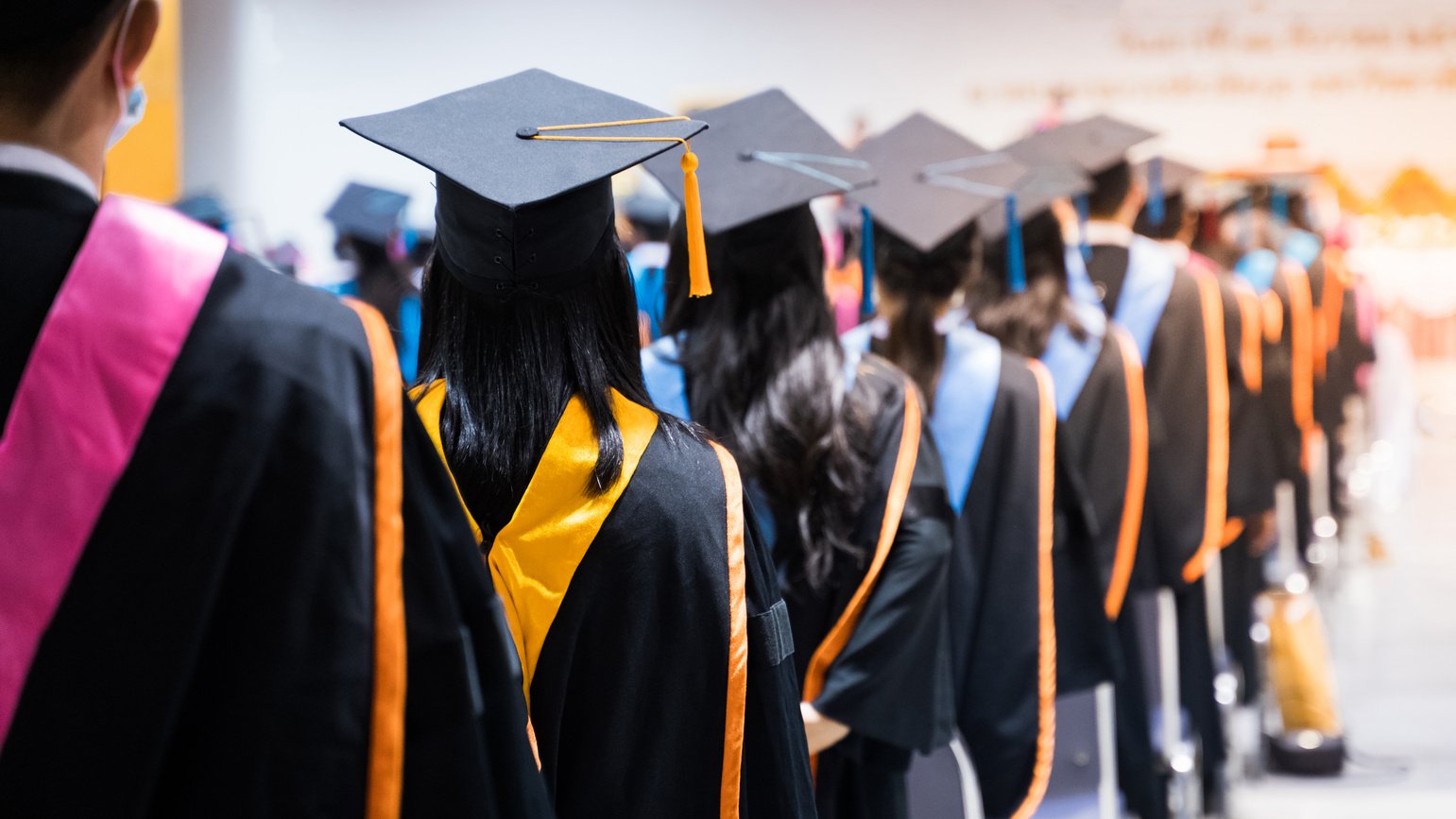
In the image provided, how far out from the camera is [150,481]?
3.01 ft

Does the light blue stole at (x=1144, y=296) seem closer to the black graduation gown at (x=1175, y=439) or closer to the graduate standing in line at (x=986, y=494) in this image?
the black graduation gown at (x=1175, y=439)

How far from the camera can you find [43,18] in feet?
3.02

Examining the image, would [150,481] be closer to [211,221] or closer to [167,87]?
[211,221]

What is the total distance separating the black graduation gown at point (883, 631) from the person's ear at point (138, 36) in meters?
1.24

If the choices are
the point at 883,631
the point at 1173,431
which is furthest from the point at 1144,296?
the point at 883,631

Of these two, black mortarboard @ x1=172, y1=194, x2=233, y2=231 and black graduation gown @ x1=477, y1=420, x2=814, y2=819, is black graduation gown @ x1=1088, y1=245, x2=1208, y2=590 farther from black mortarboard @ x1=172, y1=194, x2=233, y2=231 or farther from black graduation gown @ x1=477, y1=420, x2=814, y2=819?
black mortarboard @ x1=172, y1=194, x2=233, y2=231

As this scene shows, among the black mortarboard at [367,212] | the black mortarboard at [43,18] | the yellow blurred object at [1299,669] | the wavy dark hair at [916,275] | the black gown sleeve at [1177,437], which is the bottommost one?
the yellow blurred object at [1299,669]

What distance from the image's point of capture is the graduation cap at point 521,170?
59.2 inches

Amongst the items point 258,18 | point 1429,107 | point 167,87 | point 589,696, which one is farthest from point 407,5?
point 589,696

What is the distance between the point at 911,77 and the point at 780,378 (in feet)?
17.9

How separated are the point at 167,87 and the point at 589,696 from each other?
5.70 meters

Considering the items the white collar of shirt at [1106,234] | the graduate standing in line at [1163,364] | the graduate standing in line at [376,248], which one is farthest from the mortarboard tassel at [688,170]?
the graduate standing in line at [376,248]

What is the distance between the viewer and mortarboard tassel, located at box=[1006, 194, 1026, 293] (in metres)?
2.90

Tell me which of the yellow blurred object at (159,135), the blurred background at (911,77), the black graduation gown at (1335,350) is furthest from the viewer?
the blurred background at (911,77)
